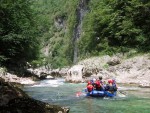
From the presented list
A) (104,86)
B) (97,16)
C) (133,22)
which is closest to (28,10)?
(97,16)

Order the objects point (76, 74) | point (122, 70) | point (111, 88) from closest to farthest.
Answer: point (111, 88), point (122, 70), point (76, 74)

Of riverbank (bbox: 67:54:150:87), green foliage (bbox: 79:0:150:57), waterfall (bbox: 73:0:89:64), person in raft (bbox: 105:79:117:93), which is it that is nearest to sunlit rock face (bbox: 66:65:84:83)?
riverbank (bbox: 67:54:150:87)

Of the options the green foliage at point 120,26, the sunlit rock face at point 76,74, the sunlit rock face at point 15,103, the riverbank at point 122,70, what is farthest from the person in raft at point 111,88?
the green foliage at point 120,26

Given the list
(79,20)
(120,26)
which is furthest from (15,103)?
(79,20)

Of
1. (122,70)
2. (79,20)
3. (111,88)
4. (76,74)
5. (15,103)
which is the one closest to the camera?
(15,103)

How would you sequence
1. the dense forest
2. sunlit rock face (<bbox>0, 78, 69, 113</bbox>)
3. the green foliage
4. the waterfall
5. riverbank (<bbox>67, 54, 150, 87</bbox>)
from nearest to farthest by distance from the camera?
sunlit rock face (<bbox>0, 78, 69, 113</bbox>) → riverbank (<bbox>67, 54, 150, 87</bbox>) → the dense forest → the green foliage → the waterfall

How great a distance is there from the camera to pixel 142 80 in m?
27.6

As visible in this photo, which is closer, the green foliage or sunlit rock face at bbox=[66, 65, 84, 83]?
sunlit rock face at bbox=[66, 65, 84, 83]

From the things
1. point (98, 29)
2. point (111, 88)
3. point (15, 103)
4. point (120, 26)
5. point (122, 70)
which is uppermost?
point (98, 29)

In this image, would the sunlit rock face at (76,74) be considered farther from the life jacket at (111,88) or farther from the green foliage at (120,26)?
the life jacket at (111,88)

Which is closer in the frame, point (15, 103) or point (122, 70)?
point (15, 103)

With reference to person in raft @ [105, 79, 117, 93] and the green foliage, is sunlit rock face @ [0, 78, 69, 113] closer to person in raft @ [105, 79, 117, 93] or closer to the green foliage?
person in raft @ [105, 79, 117, 93]

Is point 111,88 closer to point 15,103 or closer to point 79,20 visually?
point 15,103

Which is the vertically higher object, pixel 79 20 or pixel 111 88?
pixel 79 20
